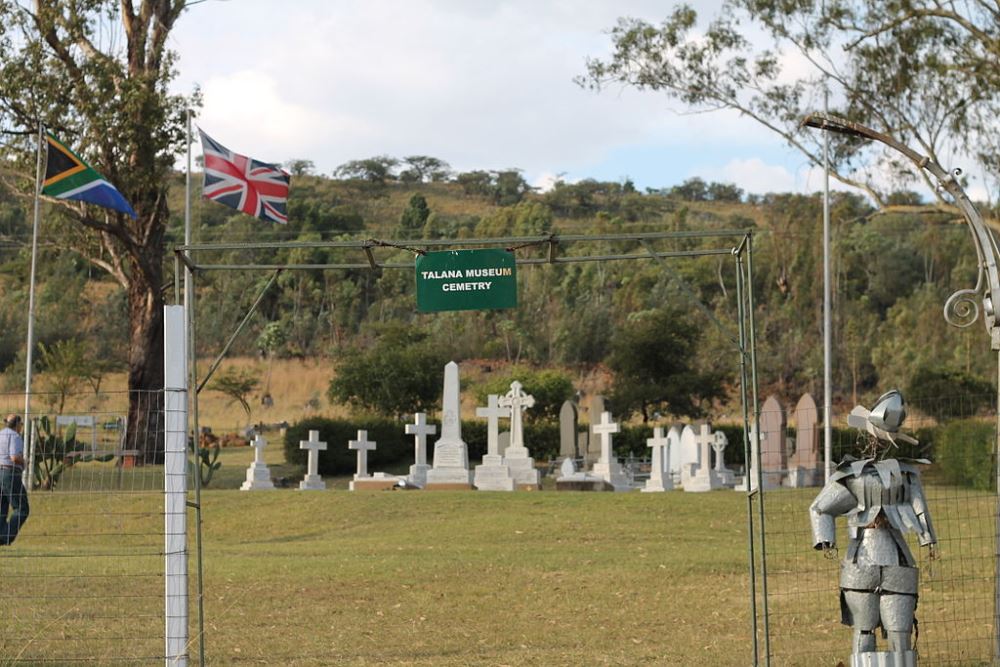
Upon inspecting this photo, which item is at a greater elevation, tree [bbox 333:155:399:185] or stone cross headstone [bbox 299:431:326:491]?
tree [bbox 333:155:399:185]

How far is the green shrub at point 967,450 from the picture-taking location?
23688mm

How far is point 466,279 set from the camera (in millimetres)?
8781

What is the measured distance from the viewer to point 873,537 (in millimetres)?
7648

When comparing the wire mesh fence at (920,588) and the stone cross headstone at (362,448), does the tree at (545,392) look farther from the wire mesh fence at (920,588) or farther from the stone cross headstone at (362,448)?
the wire mesh fence at (920,588)

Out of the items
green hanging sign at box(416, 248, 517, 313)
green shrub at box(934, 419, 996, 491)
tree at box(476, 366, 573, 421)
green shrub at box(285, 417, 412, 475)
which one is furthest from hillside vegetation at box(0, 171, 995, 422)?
green hanging sign at box(416, 248, 517, 313)

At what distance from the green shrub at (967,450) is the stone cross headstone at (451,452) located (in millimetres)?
8365

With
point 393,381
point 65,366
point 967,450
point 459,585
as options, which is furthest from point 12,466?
point 65,366

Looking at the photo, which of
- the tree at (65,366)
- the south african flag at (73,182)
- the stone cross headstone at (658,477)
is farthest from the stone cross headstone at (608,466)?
the tree at (65,366)

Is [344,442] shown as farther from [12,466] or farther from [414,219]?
[414,219]

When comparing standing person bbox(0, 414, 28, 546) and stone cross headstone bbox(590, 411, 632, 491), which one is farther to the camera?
stone cross headstone bbox(590, 411, 632, 491)

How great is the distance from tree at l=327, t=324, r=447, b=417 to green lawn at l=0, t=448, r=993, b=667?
15545 millimetres

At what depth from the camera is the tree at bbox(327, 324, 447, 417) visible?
37656 millimetres

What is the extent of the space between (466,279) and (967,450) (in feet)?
62.7

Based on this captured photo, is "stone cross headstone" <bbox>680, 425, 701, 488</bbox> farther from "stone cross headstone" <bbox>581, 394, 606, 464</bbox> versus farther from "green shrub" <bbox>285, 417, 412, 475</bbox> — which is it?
"green shrub" <bbox>285, 417, 412, 475</bbox>
